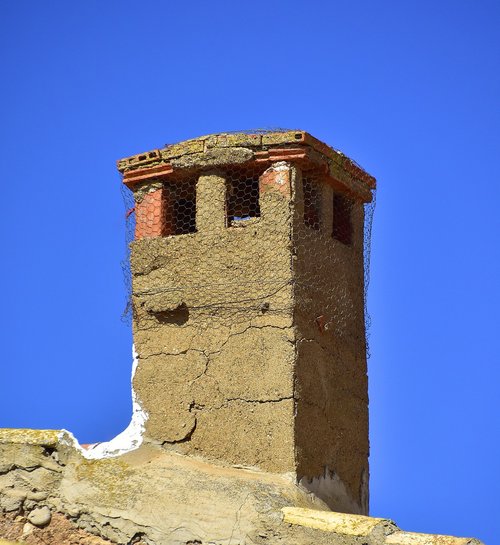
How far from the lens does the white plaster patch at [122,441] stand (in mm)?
9836

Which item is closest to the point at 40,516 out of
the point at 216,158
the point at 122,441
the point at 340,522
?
the point at 122,441

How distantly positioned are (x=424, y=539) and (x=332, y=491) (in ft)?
6.36

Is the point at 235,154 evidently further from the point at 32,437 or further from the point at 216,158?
the point at 32,437

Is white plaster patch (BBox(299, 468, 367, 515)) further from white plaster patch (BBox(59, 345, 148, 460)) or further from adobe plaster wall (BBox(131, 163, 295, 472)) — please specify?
white plaster patch (BBox(59, 345, 148, 460))

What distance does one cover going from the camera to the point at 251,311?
9.76 m

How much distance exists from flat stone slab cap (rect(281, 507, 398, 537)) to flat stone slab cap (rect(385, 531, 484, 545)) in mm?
84

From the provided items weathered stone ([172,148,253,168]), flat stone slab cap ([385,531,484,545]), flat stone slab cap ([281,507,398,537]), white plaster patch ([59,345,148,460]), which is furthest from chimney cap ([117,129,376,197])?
flat stone slab cap ([385,531,484,545])

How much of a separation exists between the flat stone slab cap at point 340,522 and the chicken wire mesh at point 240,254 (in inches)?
64.8

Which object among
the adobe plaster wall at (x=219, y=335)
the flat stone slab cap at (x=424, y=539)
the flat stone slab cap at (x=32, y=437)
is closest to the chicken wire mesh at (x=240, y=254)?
the adobe plaster wall at (x=219, y=335)

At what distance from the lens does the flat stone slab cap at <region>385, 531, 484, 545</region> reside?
26.0ft

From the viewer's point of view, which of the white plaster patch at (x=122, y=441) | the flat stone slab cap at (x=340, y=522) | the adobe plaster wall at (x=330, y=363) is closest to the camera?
the flat stone slab cap at (x=340, y=522)

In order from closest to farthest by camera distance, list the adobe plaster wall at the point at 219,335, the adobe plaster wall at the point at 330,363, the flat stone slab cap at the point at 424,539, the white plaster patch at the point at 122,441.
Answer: the flat stone slab cap at the point at 424,539, the adobe plaster wall at the point at 219,335, the adobe plaster wall at the point at 330,363, the white plaster patch at the point at 122,441

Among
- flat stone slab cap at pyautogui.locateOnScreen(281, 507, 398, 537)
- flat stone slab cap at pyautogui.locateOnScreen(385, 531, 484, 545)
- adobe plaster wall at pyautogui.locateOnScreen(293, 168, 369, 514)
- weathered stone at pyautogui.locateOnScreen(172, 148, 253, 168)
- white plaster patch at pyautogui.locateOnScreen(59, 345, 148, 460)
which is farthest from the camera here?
weathered stone at pyautogui.locateOnScreen(172, 148, 253, 168)

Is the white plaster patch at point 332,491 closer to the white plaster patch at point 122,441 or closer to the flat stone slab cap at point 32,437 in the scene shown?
the white plaster patch at point 122,441
